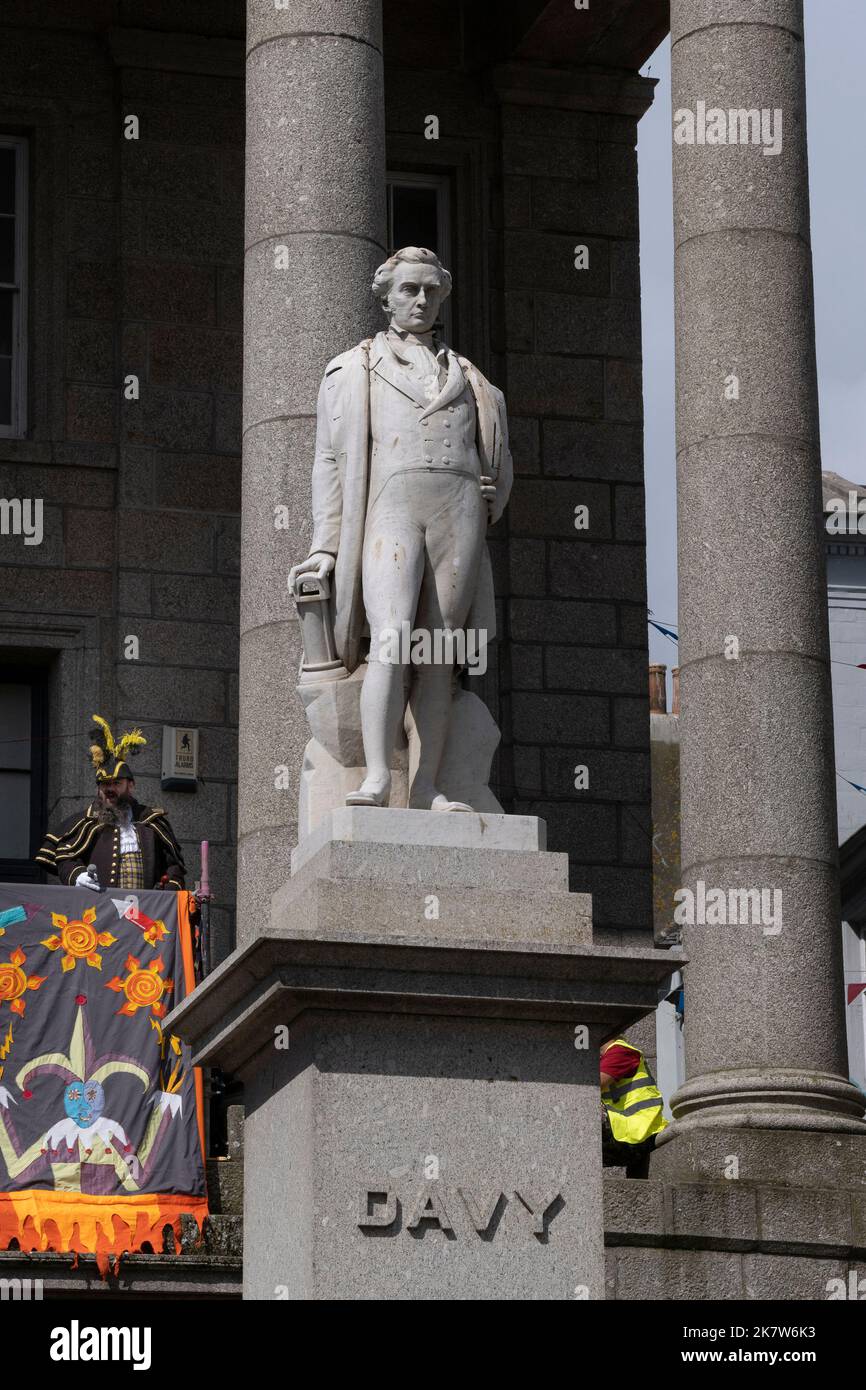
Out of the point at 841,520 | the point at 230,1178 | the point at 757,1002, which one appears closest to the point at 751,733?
the point at 757,1002

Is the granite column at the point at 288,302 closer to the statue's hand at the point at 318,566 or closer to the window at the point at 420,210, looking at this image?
the statue's hand at the point at 318,566

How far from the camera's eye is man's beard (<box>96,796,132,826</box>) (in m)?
18.9

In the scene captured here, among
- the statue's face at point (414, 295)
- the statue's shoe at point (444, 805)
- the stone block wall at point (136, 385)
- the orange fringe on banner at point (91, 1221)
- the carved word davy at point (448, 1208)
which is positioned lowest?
the carved word davy at point (448, 1208)

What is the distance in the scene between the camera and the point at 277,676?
1698 centimetres

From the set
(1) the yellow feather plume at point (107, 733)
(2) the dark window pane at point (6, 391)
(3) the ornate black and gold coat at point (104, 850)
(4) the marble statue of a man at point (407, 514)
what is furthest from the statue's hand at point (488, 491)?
(2) the dark window pane at point (6, 391)

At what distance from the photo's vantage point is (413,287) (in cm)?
1173

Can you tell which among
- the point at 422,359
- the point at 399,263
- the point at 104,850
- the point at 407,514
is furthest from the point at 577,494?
the point at 407,514

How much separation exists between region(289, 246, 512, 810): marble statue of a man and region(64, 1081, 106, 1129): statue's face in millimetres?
5497

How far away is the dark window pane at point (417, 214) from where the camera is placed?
25333 millimetres

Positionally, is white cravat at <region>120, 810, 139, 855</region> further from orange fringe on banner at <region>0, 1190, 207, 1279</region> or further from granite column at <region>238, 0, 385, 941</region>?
orange fringe on banner at <region>0, 1190, 207, 1279</region>

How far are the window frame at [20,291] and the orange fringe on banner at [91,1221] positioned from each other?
358 inches

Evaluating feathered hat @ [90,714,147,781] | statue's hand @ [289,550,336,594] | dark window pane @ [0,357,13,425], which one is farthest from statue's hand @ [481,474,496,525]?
dark window pane @ [0,357,13,425]

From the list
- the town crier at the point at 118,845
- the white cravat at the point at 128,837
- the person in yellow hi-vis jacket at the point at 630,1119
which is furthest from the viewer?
the white cravat at the point at 128,837

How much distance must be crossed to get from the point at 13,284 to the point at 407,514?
44.0 feet
